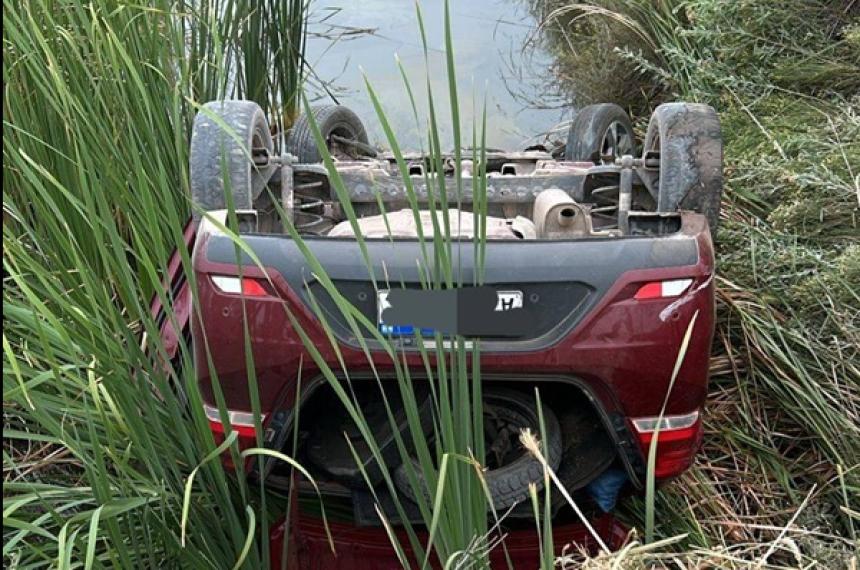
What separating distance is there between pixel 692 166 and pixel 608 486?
817 mm

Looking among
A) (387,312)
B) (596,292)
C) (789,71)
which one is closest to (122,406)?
(387,312)

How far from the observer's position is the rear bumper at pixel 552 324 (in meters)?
1.94

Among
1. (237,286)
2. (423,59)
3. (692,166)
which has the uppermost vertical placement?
(423,59)

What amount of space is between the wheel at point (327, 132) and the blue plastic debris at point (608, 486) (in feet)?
4.90

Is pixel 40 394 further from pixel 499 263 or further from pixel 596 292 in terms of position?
pixel 596 292

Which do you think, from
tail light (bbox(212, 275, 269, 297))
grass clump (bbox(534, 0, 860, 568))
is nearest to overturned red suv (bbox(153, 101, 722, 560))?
tail light (bbox(212, 275, 269, 297))

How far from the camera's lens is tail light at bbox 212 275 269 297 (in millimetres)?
1971

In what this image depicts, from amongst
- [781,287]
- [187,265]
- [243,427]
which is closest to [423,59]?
[781,287]

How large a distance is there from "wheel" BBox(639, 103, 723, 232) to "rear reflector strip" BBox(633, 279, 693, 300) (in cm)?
51

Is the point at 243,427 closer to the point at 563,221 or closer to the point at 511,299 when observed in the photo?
the point at 511,299

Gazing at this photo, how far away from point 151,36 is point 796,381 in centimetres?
206

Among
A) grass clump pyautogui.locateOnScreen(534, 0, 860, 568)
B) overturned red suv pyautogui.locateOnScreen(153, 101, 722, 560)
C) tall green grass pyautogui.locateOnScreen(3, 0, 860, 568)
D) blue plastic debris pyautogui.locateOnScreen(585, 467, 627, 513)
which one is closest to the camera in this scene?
tall green grass pyautogui.locateOnScreen(3, 0, 860, 568)

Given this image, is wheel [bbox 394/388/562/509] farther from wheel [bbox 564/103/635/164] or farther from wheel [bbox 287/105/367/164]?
wheel [bbox 564/103/635/164]

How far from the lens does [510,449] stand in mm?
2158
